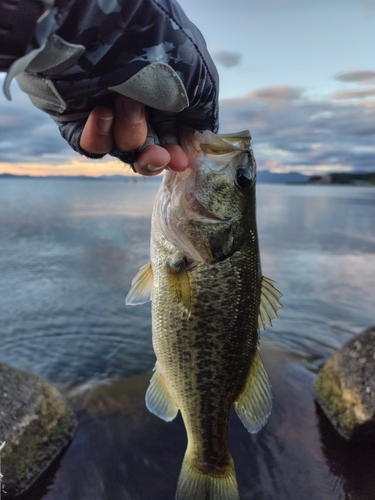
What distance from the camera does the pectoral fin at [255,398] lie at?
8.91 ft

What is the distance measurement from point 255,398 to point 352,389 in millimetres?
2287

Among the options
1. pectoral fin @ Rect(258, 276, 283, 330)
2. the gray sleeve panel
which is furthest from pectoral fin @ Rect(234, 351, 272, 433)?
the gray sleeve panel

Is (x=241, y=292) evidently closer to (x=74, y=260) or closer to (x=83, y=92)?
(x=83, y=92)

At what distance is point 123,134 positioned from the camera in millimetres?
1789

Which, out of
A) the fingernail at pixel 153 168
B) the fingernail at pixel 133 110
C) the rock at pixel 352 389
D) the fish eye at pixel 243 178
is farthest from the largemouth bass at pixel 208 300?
the rock at pixel 352 389

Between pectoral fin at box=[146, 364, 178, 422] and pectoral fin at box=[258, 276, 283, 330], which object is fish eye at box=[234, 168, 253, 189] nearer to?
pectoral fin at box=[258, 276, 283, 330]

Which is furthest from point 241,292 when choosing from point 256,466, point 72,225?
point 72,225

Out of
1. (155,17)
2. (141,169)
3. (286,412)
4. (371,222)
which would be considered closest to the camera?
(155,17)

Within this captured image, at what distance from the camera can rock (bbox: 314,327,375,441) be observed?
14.2 feet

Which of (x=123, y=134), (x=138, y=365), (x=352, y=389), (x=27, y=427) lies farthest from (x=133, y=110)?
(x=138, y=365)

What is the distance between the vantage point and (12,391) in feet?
13.1

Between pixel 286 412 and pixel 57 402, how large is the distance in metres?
2.65

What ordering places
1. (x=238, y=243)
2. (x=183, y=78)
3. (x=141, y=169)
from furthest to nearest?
(x=238, y=243) → (x=141, y=169) → (x=183, y=78)

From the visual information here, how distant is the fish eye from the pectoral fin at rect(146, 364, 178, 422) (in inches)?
57.1
